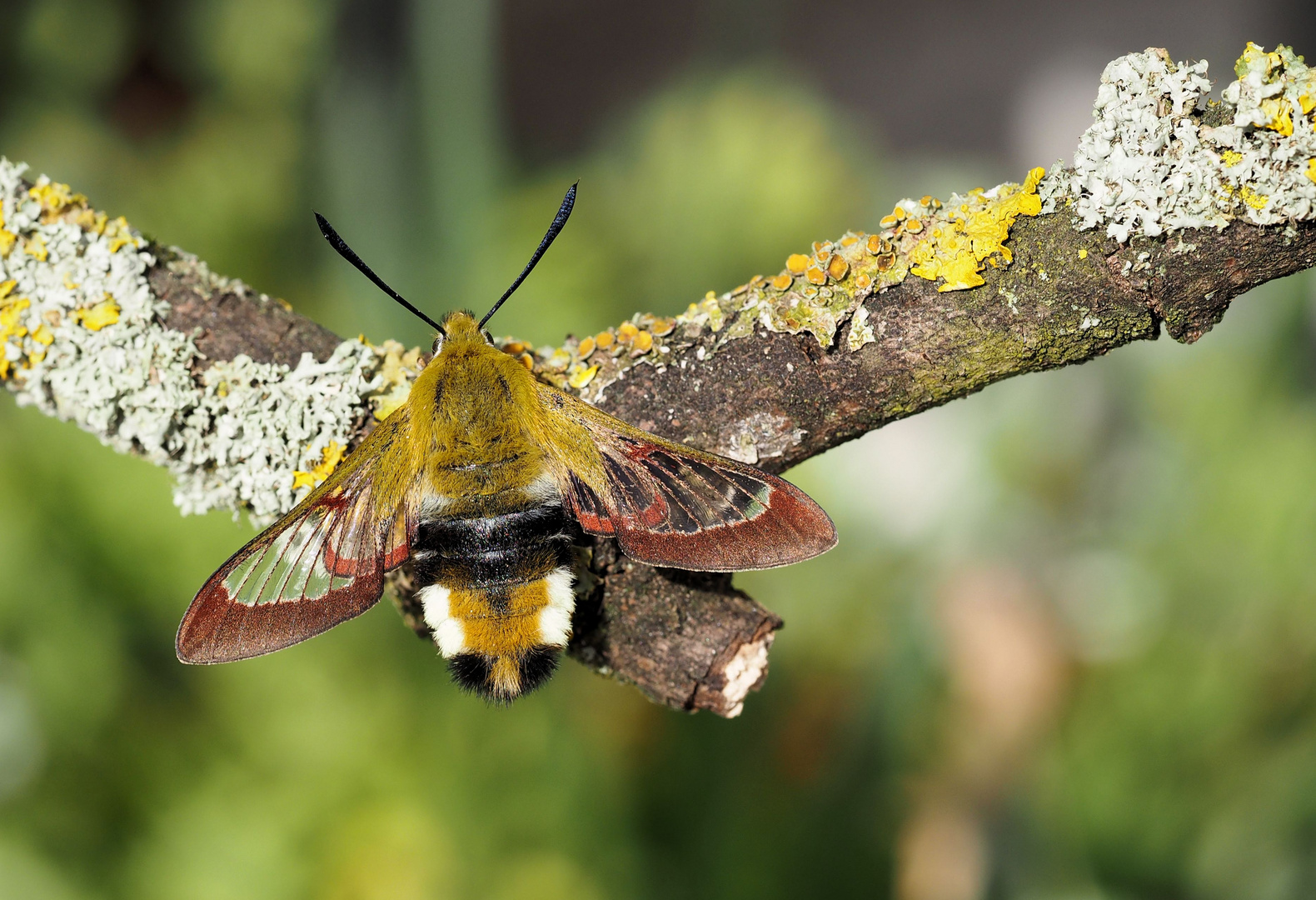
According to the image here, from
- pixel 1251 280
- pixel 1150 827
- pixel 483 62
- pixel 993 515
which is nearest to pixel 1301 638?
pixel 1150 827

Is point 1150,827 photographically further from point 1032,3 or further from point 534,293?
point 1032,3

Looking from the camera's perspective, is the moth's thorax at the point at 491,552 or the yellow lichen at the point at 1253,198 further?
the moth's thorax at the point at 491,552

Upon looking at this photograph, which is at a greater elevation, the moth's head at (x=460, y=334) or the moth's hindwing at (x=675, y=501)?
the moth's head at (x=460, y=334)

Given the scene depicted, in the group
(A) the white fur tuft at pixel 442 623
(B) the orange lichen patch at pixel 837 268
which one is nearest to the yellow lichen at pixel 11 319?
(A) the white fur tuft at pixel 442 623

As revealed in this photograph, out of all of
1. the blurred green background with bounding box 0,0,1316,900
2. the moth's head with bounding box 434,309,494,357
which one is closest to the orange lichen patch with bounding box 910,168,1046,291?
the moth's head with bounding box 434,309,494,357

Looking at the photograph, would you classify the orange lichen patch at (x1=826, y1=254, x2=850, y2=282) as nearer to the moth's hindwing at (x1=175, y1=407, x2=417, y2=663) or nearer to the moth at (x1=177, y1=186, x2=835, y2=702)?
the moth at (x1=177, y1=186, x2=835, y2=702)

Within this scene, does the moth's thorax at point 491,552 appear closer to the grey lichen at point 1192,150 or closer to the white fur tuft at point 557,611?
the white fur tuft at point 557,611

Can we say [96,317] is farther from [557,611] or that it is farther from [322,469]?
[557,611]
